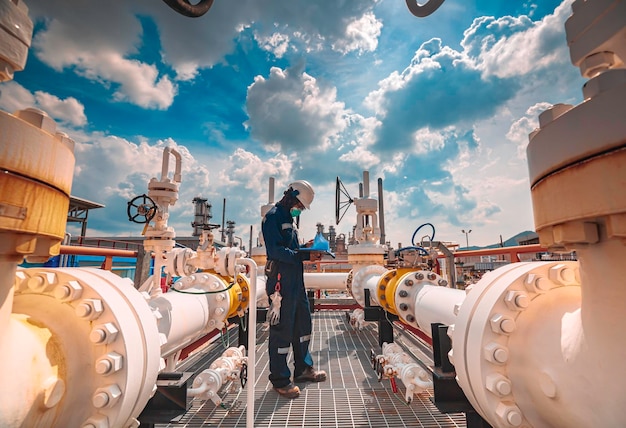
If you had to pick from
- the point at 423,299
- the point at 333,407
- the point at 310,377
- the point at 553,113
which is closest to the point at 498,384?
the point at 553,113

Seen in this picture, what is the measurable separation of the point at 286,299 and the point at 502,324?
1667mm

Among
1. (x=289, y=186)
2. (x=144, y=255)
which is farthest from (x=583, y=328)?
(x=144, y=255)

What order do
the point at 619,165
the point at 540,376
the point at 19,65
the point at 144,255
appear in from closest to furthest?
1. the point at 619,165
2. the point at 19,65
3. the point at 540,376
4. the point at 144,255

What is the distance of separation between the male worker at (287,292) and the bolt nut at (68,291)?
4.80ft

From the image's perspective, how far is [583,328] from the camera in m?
0.75

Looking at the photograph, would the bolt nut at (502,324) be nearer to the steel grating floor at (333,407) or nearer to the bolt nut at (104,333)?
the steel grating floor at (333,407)

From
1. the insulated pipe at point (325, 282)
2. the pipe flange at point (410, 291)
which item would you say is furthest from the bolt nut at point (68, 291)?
the insulated pipe at point (325, 282)

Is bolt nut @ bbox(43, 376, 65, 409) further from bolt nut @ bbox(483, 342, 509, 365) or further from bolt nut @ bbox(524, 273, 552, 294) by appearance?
bolt nut @ bbox(524, 273, 552, 294)

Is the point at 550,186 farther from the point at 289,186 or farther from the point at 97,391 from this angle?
the point at 289,186

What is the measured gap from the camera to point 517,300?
36.8 inches

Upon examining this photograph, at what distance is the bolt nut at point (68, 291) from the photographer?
90cm

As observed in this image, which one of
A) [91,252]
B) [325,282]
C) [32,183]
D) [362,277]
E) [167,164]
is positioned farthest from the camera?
[325,282]

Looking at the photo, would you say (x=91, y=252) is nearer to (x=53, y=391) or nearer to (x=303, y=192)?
(x=53, y=391)

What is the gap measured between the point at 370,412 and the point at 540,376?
131 centimetres
